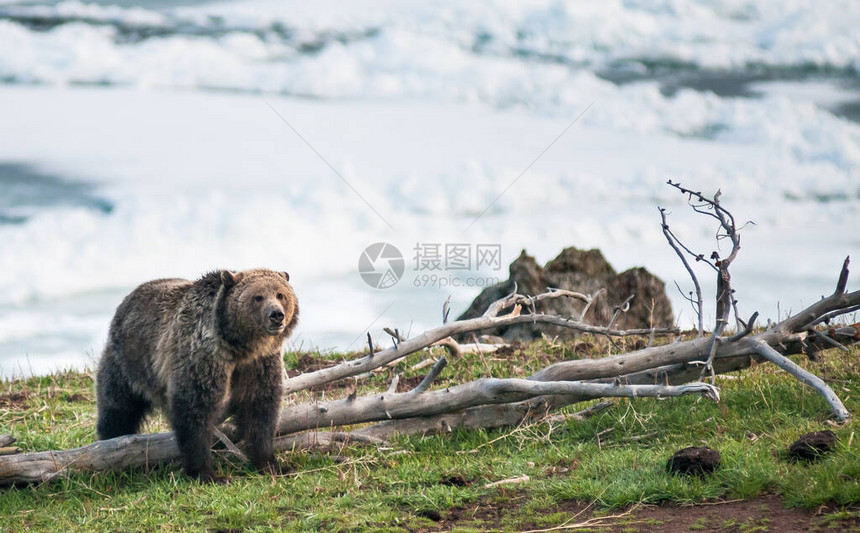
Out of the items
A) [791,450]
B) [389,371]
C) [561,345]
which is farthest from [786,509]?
[389,371]

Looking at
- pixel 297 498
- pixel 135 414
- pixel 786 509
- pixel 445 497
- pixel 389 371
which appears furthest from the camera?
pixel 389 371

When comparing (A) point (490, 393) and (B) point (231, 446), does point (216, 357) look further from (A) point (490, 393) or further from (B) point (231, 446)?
(A) point (490, 393)

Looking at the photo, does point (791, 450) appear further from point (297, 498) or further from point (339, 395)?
point (339, 395)

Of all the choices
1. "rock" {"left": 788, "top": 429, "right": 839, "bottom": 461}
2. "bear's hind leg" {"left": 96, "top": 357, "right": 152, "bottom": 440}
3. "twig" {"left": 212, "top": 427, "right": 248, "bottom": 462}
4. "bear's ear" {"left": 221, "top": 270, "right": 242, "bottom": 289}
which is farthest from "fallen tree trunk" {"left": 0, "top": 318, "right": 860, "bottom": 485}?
"rock" {"left": 788, "top": 429, "right": 839, "bottom": 461}

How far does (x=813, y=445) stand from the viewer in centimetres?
574

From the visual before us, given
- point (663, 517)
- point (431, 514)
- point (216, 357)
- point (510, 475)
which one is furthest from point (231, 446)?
point (663, 517)

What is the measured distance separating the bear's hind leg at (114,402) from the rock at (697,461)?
4.86 meters

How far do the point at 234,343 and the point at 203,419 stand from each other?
67 cm

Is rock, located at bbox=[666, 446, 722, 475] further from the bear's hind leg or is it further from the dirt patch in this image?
the bear's hind leg

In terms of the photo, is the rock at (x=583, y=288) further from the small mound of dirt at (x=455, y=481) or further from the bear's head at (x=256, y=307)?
the small mound of dirt at (x=455, y=481)

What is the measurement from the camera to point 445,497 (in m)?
5.81

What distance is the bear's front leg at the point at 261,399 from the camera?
23.0ft

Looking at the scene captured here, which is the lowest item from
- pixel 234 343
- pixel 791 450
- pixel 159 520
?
pixel 159 520

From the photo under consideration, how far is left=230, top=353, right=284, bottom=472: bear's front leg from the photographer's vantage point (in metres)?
7.02
